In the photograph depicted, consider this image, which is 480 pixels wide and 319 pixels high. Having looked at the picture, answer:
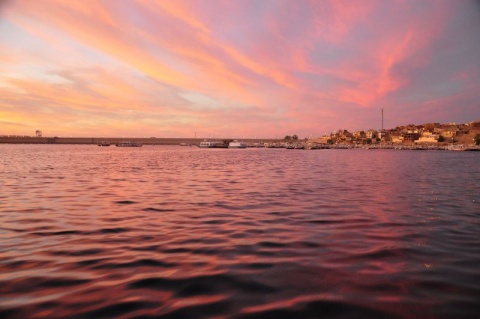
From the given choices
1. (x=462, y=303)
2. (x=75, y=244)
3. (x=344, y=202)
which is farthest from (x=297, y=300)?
(x=344, y=202)

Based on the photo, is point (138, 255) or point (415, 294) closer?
point (415, 294)

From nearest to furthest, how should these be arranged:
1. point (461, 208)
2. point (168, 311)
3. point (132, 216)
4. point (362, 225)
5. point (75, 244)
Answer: point (168, 311) → point (75, 244) → point (362, 225) → point (132, 216) → point (461, 208)

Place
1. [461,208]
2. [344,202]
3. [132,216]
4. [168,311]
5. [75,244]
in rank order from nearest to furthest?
[168,311] < [75,244] < [132,216] < [461,208] < [344,202]

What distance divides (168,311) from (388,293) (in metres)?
3.46

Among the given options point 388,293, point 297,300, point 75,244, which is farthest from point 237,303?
point 75,244

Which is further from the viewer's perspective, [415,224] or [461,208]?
[461,208]

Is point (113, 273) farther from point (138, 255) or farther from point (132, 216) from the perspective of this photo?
point (132, 216)

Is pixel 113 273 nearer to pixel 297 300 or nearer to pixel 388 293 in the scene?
pixel 297 300

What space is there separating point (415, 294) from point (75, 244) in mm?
7475

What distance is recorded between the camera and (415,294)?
16.6 ft

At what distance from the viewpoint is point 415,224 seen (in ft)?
33.8

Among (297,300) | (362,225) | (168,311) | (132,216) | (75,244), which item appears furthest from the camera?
(132,216)

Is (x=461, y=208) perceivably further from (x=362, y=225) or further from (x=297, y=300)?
(x=297, y=300)

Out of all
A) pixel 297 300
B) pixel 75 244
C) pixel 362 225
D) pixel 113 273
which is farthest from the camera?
pixel 362 225
